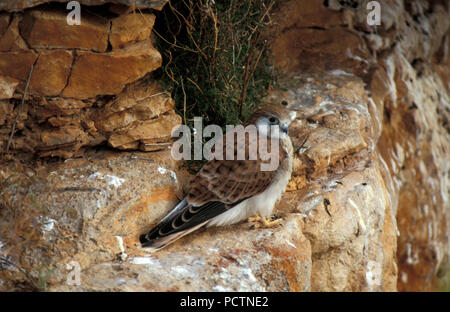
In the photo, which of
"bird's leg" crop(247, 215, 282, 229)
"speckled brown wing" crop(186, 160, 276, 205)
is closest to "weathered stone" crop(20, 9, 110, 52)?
"speckled brown wing" crop(186, 160, 276, 205)

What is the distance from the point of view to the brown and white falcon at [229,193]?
9.22ft

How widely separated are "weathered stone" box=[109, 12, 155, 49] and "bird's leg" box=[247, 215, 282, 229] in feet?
4.43

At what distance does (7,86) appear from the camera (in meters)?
2.76

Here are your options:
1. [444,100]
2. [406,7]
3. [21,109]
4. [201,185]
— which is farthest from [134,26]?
[444,100]

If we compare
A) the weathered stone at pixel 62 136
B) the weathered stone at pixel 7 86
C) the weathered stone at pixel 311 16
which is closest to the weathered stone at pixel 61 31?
the weathered stone at pixel 7 86

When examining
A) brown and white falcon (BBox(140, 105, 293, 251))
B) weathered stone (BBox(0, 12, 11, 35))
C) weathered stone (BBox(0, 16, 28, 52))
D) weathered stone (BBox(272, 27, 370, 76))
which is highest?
weathered stone (BBox(272, 27, 370, 76))

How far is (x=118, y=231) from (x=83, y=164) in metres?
0.54

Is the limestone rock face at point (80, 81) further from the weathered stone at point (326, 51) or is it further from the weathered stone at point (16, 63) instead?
the weathered stone at point (326, 51)

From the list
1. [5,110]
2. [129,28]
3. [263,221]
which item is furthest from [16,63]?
[263,221]

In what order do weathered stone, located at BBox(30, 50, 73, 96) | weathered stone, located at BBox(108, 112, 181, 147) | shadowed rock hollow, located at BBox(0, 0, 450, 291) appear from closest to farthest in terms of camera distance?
shadowed rock hollow, located at BBox(0, 0, 450, 291) → weathered stone, located at BBox(30, 50, 73, 96) → weathered stone, located at BBox(108, 112, 181, 147)

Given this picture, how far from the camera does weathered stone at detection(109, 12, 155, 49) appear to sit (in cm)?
289

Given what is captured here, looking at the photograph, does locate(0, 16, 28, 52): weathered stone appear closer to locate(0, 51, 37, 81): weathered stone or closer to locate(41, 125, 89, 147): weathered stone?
locate(0, 51, 37, 81): weathered stone

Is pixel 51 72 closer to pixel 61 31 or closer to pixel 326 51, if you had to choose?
pixel 61 31

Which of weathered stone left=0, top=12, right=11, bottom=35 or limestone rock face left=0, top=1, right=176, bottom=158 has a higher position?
weathered stone left=0, top=12, right=11, bottom=35
